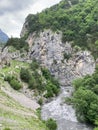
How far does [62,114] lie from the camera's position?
4446 inches

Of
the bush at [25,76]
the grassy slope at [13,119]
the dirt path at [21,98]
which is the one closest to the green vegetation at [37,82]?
the bush at [25,76]

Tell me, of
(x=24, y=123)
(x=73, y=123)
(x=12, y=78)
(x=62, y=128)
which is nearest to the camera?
(x=24, y=123)

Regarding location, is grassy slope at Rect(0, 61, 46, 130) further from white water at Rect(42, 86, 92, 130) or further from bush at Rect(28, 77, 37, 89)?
bush at Rect(28, 77, 37, 89)

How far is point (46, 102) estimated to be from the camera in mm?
138500

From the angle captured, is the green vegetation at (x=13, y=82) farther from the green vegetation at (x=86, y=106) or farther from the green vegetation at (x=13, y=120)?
the green vegetation at (x=86, y=106)

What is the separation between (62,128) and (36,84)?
5457 centimetres

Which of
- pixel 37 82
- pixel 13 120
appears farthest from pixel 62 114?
pixel 37 82

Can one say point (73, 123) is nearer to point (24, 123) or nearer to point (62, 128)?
point (62, 128)

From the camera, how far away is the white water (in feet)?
314

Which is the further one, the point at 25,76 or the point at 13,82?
the point at 25,76

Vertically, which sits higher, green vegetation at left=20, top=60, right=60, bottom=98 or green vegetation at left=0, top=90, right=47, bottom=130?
green vegetation at left=20, top=60, right=60, bottom=98

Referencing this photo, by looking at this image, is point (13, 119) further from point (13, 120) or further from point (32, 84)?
point (32, 84)

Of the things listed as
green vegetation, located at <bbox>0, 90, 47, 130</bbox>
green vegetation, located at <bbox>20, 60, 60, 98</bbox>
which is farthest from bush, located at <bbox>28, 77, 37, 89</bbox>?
green vegetation, located at <bbox>0, 90, 47, 130</bbox>

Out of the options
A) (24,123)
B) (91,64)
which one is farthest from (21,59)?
(24,123)
